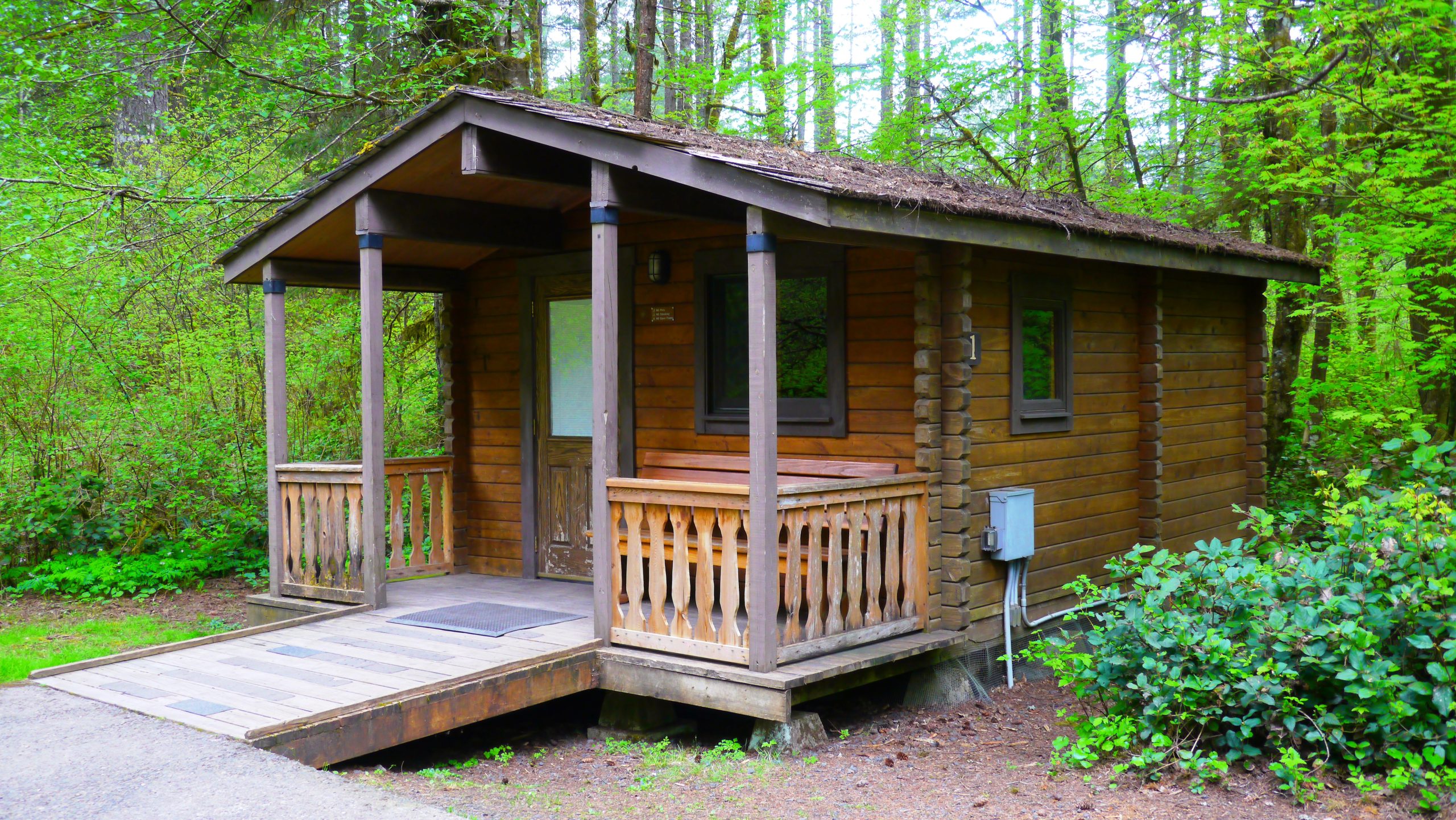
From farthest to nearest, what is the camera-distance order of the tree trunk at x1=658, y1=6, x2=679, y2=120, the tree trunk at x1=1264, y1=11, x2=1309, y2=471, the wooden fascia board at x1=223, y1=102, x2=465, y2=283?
the tree trunk at x1=658, y1=6, x2=679, y2=120
the tree trunk at x1=1264, y1=11, x2=1309, y2=471
the wooden fascia board at x1=223, y1=102, x2=465, y2=283

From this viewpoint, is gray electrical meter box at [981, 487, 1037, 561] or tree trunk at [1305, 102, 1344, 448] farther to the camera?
tree trunk at [1305, 102, 1344, 448]

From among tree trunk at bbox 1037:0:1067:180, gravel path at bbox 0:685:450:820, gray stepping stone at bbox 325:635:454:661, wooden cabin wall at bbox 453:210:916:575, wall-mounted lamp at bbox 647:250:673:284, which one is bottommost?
gravel path at bbox 0:685:450:820

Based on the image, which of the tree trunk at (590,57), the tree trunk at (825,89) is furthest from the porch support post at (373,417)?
the tree trunk at (590,57)

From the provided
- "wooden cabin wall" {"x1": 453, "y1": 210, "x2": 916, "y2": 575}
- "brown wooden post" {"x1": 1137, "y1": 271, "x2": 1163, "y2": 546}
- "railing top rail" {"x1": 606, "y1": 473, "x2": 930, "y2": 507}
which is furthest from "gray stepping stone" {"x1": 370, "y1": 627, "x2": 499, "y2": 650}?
"brown wooden post" {"x1": 1137, "y1": 271, "x2": 1163, "y2": 546}

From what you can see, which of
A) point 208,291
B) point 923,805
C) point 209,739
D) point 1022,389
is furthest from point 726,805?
point 208,291

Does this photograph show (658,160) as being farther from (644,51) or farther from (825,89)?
(825,89)

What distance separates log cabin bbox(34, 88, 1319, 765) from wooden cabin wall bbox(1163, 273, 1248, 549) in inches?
1.6

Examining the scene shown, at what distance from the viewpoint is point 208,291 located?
12.8 meters

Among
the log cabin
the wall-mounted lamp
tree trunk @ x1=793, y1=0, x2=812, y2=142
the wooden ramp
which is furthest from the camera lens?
tree trunk @ x1=793, y1=0, x2=812, y2=142

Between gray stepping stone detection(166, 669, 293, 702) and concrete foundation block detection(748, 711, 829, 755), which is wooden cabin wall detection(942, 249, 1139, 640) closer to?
concrete foundation block detection(748, 711, 829, 755)

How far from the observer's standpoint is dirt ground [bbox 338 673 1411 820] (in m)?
4.69

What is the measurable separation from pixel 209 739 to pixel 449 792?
1.02 m

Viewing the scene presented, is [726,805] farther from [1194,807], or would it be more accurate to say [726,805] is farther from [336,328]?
[336,328]

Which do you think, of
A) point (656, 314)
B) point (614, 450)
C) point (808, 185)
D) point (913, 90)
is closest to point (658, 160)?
point (808, 185)
